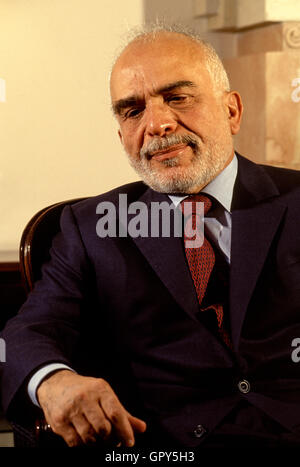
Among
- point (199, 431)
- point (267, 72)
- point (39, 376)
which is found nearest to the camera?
point (39, 376)

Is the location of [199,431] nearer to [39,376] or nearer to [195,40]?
[39,376]

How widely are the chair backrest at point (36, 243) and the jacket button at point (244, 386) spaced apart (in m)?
0.58

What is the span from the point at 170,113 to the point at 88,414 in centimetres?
74

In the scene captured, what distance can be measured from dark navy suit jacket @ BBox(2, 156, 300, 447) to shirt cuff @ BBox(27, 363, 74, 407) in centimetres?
10

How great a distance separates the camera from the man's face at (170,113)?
1.63 m

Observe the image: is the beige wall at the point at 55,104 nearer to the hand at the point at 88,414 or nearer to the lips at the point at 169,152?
the lips at the point at 169,152

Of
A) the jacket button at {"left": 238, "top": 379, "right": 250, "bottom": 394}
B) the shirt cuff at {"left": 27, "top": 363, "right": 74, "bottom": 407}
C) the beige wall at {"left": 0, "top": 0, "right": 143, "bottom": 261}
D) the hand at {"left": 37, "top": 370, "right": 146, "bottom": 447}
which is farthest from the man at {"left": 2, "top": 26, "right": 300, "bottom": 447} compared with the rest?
the beige wall at {"left": 0, "top": 0, "right": 143, "bottom": 261}

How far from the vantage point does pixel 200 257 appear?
1.62 m

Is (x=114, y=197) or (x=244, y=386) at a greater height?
(x=114, y=197)

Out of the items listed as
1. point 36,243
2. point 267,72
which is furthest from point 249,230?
point 267,72

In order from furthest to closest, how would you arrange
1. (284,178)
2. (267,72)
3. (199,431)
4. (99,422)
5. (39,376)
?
(267,72) → (284,178) → (199,431) → (39,376) → (99,422)

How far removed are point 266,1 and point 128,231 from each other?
168cm

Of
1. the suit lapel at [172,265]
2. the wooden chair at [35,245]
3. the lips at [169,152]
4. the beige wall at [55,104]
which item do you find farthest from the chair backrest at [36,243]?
the beige wall at [55,104]
